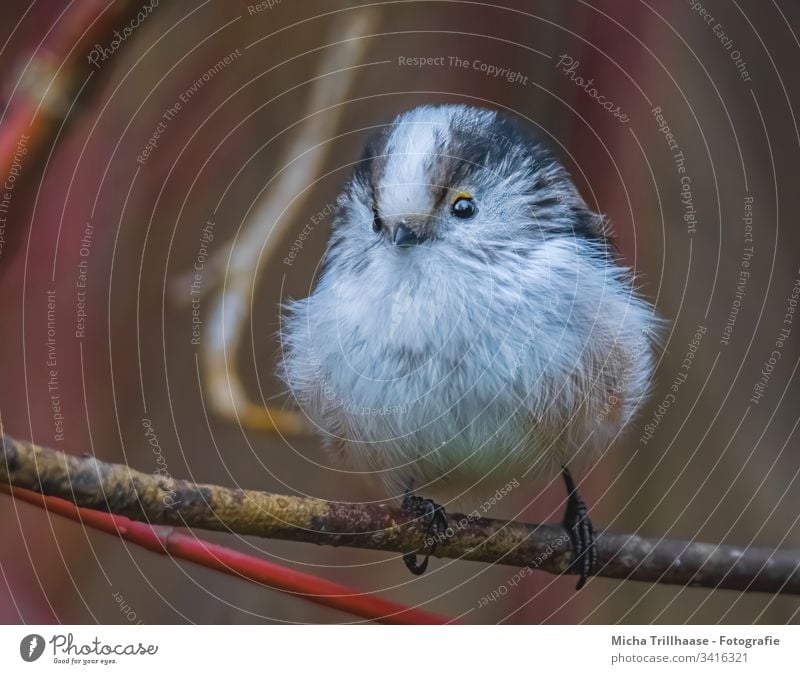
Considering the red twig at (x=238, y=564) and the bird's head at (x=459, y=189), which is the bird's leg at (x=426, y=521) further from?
the bird's head at (x=459, y=189)

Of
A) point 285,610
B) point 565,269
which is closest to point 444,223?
point 565,269

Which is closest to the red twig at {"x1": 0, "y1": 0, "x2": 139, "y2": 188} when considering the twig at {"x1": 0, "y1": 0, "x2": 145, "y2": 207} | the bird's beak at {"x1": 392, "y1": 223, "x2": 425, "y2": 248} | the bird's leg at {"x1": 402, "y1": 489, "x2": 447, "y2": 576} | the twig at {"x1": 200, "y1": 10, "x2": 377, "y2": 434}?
the twig at {"x1": 0, "y1": 0, "x2": 145, "y2": 207}

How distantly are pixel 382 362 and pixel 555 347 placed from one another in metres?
0.15

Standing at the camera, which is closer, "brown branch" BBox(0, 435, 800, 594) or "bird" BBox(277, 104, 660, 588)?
"brown branch" BBox(0, 435, 800, 594)

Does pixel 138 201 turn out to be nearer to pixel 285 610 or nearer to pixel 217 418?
pixel 217 418

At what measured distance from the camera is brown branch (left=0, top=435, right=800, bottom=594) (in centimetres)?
54

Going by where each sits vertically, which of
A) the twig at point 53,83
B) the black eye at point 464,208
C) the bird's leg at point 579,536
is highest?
the twig at point 53,83

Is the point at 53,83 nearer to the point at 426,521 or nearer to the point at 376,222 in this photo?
the point at 376,222

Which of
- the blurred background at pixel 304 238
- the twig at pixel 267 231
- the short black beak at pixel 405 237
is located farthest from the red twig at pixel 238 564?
the short black beak at pixel 405 237

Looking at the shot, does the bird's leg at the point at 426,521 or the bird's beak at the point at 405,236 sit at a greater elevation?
the bird's beak at the point at 405,236

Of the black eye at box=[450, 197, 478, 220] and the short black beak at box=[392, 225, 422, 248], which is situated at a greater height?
the black eye at box=[450, 197, 478, 220]

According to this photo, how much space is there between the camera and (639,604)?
0.82m

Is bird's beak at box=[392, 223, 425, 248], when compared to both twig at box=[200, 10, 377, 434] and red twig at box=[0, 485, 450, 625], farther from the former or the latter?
red twig at box=[0, 485, 450, 625]

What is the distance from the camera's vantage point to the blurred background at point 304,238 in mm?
756
